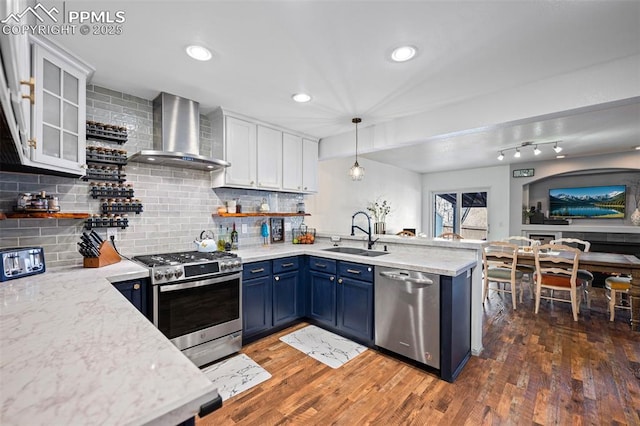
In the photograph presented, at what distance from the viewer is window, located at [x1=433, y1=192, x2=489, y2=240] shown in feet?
24.5

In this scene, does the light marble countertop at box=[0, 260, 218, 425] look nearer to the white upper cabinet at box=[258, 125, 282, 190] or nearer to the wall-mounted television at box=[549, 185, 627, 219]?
the white upper cabinet at box=[258, 125, 282, 190]

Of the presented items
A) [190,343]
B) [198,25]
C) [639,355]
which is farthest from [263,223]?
[639,355]

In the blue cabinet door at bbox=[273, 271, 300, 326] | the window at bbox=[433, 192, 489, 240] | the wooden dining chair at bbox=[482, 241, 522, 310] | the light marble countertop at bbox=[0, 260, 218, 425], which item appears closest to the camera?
the light marble countertop at bbox=[0, 260, 218, 425]

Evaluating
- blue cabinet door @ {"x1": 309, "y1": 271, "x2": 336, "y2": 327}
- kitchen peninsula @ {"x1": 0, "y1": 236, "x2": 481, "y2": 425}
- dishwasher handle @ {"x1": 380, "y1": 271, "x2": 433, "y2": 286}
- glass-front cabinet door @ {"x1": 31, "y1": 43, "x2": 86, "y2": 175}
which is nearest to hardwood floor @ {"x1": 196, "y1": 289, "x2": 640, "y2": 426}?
blue cabinet door @ {"x1": 309, "y1": 271, "x2": 336, "y2": 327}

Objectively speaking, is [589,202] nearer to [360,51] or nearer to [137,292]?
[360,51]

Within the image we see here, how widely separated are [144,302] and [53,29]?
189 cm

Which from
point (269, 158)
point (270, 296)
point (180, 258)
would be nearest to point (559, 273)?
point (270, 296)

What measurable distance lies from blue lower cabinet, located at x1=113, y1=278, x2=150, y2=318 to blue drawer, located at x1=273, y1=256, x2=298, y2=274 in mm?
1216

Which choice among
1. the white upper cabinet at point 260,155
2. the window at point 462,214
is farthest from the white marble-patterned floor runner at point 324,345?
the window at point 462,214

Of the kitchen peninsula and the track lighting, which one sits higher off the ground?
the track lighting

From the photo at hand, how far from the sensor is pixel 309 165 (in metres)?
4.05

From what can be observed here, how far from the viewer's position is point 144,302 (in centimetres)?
218

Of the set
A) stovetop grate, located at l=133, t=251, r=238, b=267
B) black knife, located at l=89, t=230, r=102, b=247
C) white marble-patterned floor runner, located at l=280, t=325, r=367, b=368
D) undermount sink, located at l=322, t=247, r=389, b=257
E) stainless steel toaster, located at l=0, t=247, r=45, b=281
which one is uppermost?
black knife, located at l=89, t=230, r=102, b=247

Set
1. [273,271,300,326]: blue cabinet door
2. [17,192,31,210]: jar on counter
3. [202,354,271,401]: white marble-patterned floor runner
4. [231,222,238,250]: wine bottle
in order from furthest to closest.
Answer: [231,222,238,250]: wine bottle
[273,271,300,326]: blue cabinet door
[202,354,271,401]: white marble-patterned floor runner
[17,192,31,210]: jar on counter
